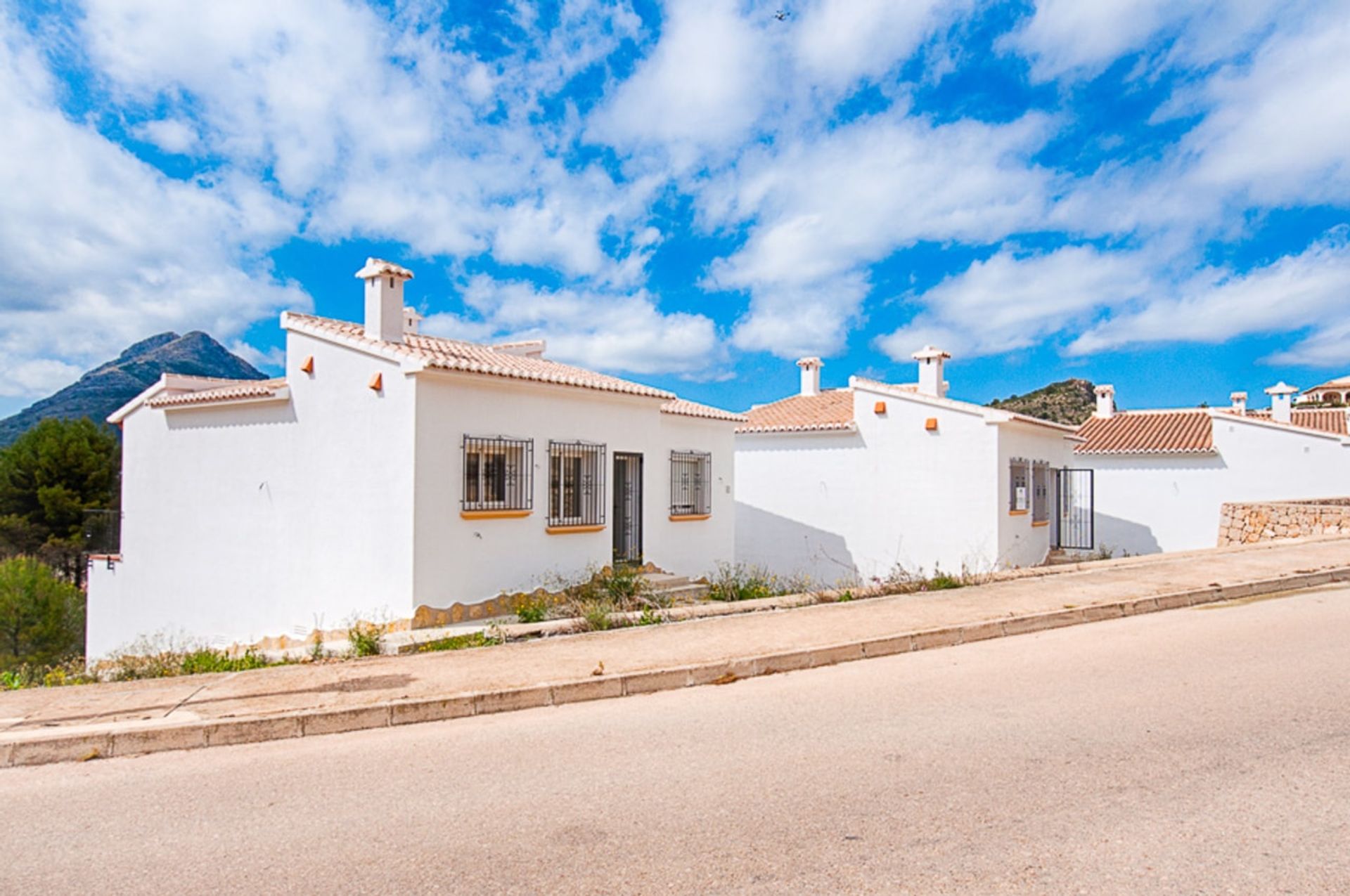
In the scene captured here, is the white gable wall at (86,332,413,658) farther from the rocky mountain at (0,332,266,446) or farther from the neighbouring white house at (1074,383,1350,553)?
the rocky mountain at (0,332,266,446)

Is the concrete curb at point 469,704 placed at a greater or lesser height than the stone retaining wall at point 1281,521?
lesser

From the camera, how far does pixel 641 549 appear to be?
1427 cm

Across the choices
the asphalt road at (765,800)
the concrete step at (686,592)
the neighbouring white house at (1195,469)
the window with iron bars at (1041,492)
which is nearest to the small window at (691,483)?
the concrete step at (686,592)

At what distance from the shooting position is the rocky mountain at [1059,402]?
49094 millimetres

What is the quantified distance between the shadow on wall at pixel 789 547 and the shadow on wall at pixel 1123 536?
9.70 m

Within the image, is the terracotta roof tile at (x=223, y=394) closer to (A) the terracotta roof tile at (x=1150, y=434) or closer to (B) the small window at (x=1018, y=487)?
(B) the small window at (x=1018, y=487)

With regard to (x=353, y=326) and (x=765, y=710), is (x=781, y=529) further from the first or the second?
(x=765, y=710)

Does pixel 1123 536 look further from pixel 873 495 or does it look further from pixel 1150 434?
pixel 873 495

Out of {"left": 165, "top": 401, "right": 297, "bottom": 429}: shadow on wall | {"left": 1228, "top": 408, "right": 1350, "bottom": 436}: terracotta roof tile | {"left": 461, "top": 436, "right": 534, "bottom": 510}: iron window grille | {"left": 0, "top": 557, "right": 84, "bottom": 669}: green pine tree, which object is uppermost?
{"left": 1228, "top": 408, "right": 1350, "bottom": 436}: terracotta roof tile

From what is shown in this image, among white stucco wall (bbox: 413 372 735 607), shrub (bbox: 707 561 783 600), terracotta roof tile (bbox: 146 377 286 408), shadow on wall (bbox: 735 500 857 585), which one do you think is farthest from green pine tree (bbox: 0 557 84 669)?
shrub (bbox: 707 561 783 600)

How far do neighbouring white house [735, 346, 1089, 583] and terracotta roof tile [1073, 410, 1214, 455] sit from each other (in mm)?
4797

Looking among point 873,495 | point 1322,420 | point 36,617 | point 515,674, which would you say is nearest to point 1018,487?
point 873,495

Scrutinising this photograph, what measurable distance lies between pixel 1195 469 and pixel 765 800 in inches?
961

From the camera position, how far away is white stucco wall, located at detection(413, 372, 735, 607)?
1088cm
